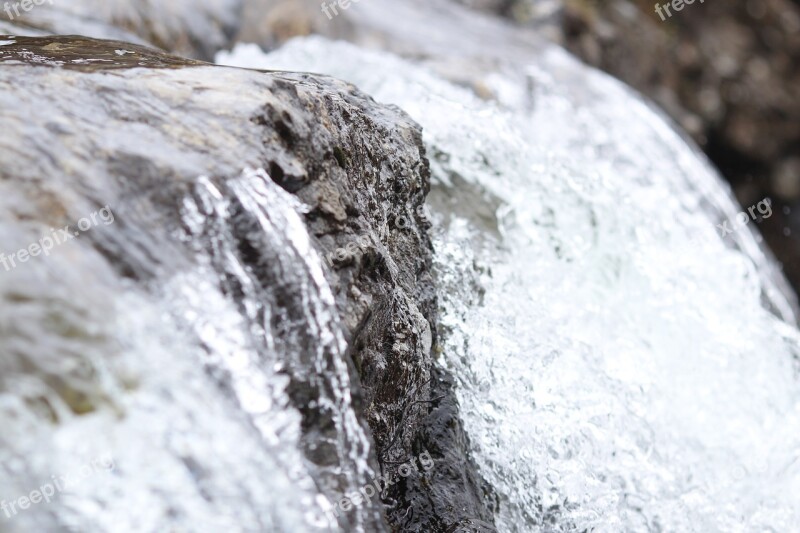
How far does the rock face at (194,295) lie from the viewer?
1404 mm

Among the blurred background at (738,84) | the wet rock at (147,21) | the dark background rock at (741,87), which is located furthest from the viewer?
the dark background rock at (741,87)

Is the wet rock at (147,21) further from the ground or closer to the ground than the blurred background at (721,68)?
further from the ground

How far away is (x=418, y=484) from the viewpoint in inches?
92.4

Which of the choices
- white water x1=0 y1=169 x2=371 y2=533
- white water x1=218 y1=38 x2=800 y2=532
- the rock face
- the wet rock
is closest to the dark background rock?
white water x1=218 y1=38 x2=800 y2=532

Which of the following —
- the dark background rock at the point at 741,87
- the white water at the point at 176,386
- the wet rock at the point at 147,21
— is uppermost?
the white water at the point at 176,386

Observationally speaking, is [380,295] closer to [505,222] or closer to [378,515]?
[378,515]

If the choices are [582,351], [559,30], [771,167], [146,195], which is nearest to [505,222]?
[582,351]

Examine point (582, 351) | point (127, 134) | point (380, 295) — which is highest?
point (127, 134)

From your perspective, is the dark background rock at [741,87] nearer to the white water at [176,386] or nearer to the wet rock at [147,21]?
the wet rock at [147,21]

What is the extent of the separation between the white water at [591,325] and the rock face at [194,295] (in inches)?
28.3

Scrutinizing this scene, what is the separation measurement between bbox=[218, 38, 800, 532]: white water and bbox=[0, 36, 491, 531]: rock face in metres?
0.72

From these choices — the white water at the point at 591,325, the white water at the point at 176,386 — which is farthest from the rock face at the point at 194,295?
the white water at the point at 591,325

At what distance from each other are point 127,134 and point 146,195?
0.18m

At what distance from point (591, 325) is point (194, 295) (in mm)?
2162
